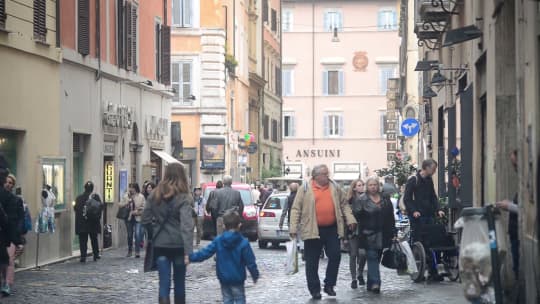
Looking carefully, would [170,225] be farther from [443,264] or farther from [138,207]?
[138,207]

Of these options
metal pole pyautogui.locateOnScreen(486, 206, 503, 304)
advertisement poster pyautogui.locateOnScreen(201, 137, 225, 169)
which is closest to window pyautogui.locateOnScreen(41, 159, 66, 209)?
metal pole pyautogui.locateOnScreen(486, 206, 503, 304)

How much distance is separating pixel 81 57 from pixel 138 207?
3.59 metres

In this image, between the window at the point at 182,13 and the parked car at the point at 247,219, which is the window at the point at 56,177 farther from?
the window at the point at 182,13

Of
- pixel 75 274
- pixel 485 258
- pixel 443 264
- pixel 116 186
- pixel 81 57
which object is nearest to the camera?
pixel 485 258

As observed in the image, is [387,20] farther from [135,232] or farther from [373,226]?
[373,226]

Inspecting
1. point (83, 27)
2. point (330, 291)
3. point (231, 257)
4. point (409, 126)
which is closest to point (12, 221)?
point (330, 291)

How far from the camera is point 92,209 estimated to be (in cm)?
2534

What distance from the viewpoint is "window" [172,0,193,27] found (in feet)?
163

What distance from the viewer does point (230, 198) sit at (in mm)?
26203

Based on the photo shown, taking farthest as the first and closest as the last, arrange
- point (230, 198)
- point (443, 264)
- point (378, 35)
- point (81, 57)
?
point (378, 35) → point (81, 57) → point (230, 198) → point (443, 264)

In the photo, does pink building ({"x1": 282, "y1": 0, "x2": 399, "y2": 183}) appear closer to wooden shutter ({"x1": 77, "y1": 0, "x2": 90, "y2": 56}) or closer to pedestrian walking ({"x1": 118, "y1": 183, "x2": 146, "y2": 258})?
wooden shutter ({"x1": 77, "y1": 0, "x2": 90, "y2": 56})

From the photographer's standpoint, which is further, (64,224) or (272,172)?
(272,172)

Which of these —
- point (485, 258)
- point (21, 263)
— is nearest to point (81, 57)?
point (21, 263)

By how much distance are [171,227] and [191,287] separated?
5855mm
